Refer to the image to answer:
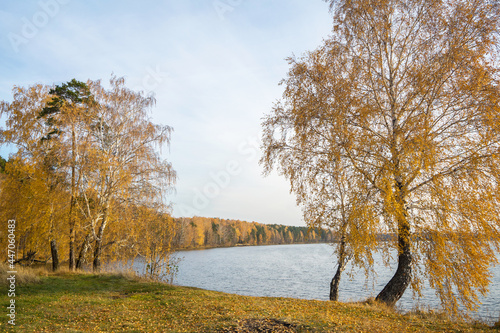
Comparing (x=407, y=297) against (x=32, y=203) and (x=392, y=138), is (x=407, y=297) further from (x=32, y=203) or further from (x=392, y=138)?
(x=32, y=203)

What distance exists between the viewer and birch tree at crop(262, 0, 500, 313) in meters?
7.44

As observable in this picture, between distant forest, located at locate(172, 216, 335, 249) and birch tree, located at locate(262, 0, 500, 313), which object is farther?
distant forest, located at locate(172, 216, 335, 249)

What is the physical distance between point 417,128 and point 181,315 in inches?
330

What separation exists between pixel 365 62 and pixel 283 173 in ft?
15.7

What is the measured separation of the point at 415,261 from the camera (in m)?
8.43

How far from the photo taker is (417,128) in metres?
7.88

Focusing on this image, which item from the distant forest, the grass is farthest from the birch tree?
the distant forest

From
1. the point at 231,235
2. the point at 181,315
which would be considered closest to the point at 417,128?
the point at 181,315

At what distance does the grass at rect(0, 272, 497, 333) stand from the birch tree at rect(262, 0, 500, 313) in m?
1.70

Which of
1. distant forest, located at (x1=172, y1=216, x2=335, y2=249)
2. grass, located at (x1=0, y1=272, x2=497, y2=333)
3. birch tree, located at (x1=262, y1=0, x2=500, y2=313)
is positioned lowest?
distant forest, located at (x1=172, y1=216, x2=335, y2=249)

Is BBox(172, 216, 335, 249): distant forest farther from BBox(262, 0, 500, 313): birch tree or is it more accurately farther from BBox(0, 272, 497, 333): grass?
BBox(262, 0, 500, 313): birch tree

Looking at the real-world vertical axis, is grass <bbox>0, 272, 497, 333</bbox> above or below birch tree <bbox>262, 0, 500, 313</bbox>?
below

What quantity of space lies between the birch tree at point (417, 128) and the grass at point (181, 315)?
1.70m

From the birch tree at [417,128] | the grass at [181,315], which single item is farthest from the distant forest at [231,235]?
the birch tree at [417,128]
